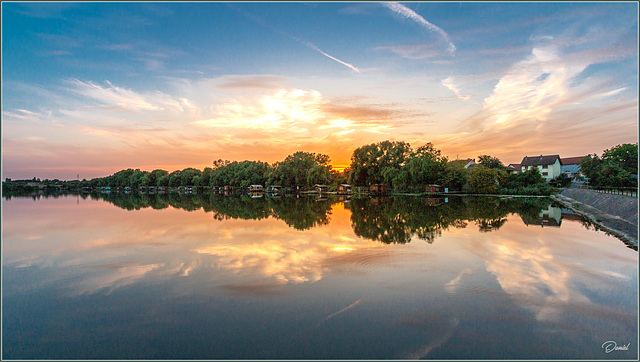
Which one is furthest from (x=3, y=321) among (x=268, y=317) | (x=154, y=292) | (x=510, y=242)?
(x=510, y=242)

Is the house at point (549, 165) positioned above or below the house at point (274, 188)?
above

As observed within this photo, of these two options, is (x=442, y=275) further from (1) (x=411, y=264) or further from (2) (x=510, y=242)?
(2) (x=510, y=242)

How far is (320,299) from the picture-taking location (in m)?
8.46

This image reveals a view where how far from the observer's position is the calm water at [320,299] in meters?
6.32

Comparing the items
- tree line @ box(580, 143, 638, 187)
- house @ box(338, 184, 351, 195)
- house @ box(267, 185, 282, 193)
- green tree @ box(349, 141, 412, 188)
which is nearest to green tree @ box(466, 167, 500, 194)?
tree line @ box(580, 143, 638, 187)

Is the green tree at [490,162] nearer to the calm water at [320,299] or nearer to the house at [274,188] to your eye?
the house at [274,188]

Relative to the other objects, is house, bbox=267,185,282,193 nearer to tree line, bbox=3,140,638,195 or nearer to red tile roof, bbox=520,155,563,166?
tree line, bbox=3,140,638,195

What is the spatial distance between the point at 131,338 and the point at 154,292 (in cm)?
258

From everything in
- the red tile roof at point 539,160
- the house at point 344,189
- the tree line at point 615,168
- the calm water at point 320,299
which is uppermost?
the red tile roof at point 539,160

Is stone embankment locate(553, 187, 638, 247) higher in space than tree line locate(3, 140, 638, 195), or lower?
lower

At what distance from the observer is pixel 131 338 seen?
6.62 meters

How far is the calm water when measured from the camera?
20.7 ft

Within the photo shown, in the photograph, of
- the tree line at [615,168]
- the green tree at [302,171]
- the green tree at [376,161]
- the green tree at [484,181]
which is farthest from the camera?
the green tree at [302,171]

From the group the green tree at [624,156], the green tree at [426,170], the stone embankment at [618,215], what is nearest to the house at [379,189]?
the green tree at [426,170]
